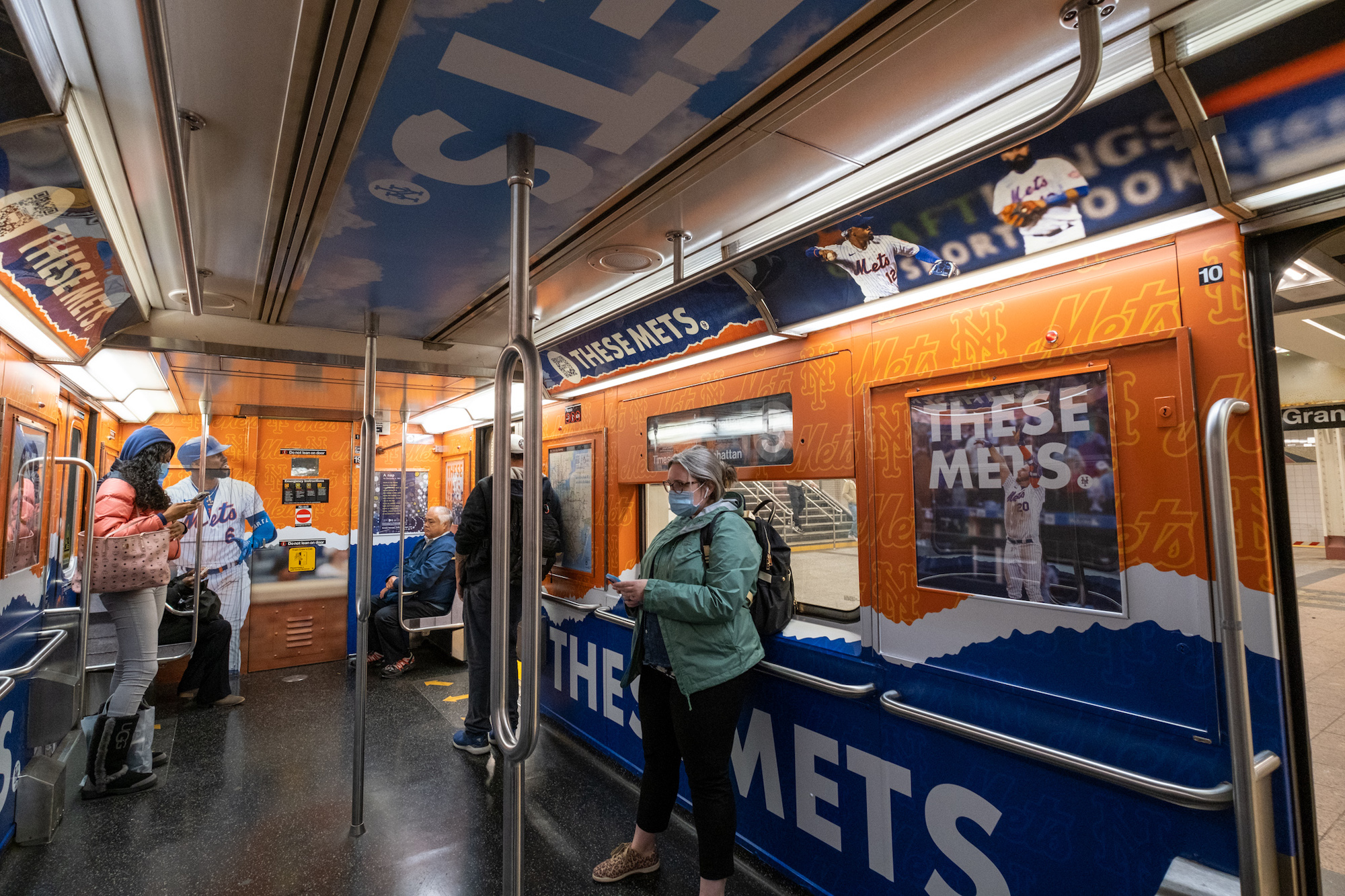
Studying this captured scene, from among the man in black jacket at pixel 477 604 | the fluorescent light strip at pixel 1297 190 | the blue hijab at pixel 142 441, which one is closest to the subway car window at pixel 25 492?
the blue hijab at pixel 142 441

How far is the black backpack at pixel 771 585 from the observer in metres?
2.84

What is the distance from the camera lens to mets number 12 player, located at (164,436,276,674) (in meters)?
5.57

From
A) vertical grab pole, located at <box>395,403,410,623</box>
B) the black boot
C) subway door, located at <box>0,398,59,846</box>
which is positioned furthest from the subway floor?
the black boot

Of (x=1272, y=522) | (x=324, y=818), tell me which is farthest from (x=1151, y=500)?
(x=324, y=818)

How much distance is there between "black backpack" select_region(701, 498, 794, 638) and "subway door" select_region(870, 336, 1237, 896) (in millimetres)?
494

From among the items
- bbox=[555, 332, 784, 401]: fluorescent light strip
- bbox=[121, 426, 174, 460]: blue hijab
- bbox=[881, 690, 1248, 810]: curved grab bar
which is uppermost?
bbox=[555, 332, 784, 401]: fluorescent light strip

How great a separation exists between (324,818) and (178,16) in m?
3.44

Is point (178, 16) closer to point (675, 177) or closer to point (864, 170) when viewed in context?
point (675, 177)

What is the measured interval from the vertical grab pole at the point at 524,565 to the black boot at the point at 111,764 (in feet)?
11.2

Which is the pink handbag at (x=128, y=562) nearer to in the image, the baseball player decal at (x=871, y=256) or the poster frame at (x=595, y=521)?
the poster frame at (x=595, y=521)

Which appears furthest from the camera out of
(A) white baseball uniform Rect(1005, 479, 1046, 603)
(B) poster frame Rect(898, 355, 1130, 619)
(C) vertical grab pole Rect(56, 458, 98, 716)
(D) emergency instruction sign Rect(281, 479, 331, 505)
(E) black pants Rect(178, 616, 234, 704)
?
(D) emergency instruction sign Rect(281, 479, 331, 505)

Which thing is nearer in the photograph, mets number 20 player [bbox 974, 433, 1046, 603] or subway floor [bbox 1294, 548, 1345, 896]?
mets number 20 player [bbox 974, 433, 1046, 603]

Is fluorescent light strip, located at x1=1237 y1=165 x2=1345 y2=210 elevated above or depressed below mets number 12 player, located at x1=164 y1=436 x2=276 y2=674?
above

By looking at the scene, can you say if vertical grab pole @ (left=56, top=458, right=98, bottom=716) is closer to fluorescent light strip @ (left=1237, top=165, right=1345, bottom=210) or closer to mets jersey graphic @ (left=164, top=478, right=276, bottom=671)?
mets jersey graphic @ (left=164, top=478, right=276, bottom=671)
